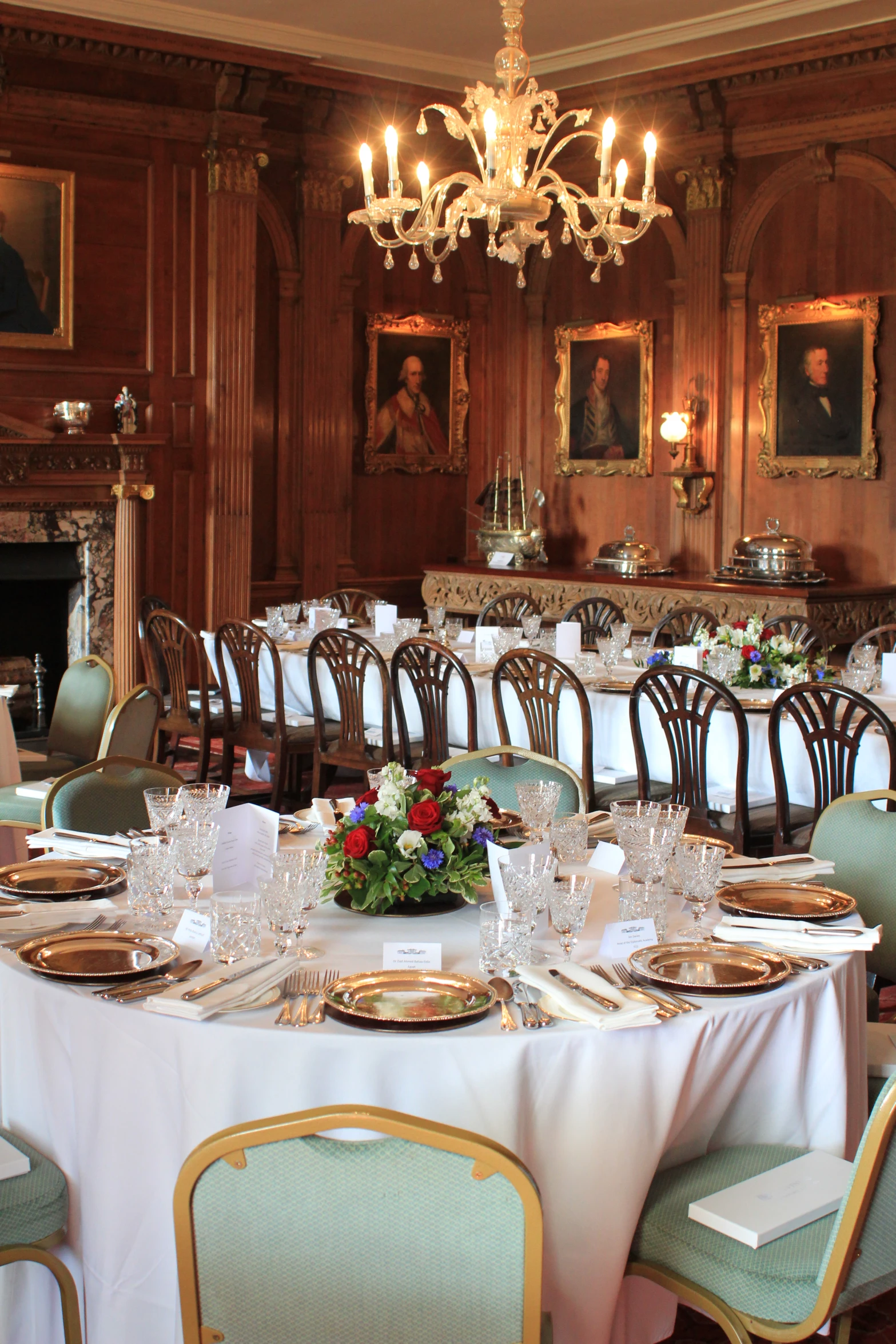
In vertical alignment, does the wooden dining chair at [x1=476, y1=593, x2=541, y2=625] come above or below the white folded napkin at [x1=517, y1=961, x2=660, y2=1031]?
above

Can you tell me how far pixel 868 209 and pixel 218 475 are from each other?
430 cm

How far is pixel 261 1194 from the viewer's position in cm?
165

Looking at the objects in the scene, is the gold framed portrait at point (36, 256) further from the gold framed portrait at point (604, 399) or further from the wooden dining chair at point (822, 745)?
the wooden dining chair at point (822, 745)

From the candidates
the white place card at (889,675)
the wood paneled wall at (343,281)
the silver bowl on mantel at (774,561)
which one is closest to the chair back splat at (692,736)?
the white place card at (889,675)

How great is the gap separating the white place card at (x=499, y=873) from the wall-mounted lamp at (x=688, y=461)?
23.6ft

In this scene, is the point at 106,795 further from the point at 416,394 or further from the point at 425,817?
the point at 416,394

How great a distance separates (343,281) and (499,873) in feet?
26.6

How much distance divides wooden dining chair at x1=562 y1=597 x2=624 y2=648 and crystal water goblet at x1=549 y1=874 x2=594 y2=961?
4582mm

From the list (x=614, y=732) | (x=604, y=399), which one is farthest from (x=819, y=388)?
(x=614, y=732)

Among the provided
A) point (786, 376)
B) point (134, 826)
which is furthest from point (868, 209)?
point (134, 826)

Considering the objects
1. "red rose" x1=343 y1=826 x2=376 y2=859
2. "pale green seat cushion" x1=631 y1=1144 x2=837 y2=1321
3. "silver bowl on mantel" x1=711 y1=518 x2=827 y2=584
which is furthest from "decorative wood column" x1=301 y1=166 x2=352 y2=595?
"pale green seat cushion" x1=631 y1=1144 x2=837 y2=1321

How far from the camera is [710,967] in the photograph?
2.32 metres

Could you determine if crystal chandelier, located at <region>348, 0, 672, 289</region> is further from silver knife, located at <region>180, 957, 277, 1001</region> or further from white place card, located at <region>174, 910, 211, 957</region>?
silver knife, located at <region>180, 957, 277, 1001</region>

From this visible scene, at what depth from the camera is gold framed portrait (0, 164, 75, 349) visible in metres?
8.23
